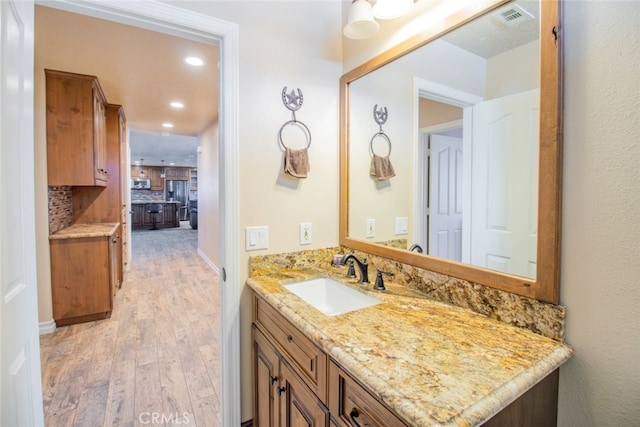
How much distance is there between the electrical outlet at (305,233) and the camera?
5.63 feet

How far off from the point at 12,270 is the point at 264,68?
51.3 inches

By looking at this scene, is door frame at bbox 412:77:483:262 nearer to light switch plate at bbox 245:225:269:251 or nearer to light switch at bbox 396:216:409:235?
light switch at bbox 396:216:409:235

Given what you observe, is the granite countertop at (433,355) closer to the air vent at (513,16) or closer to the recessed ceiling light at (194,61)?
the air vent at (513,16)

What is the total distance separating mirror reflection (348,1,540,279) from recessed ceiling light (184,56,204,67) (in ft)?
5.35

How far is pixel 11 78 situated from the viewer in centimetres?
90

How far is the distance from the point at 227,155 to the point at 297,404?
1.12 metres

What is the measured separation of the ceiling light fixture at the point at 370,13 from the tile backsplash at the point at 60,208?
10.7ft

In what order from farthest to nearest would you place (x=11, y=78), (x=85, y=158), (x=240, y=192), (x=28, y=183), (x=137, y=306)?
(x=137, y=306), (x=85, y=158), (x=240, y=192), (x=28, y=183), (x=11, y=78)

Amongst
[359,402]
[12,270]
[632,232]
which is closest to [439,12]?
[632,232]

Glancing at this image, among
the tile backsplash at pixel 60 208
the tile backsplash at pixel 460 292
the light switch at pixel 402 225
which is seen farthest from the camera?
the tile backsplash at pixel 60 208

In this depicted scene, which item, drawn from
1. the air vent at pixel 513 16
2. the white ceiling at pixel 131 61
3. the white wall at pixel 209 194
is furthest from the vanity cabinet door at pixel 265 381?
the white wall at pixel 209 194

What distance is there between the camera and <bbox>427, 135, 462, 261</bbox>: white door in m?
1.27

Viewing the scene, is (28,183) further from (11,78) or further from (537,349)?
(537,349)

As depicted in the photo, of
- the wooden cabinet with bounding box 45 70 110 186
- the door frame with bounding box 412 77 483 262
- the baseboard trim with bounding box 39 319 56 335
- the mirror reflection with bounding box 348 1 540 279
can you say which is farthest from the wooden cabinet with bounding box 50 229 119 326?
the door frame with bounding box 412 77 483 262
